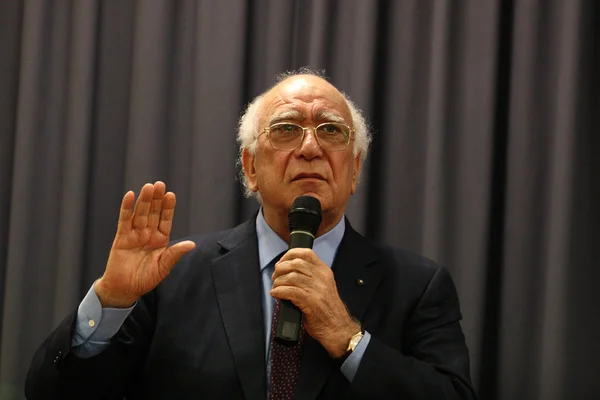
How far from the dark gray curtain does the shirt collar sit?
590 mm

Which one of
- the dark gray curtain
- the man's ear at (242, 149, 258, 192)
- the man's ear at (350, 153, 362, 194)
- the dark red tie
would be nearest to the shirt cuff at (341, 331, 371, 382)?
the dark red tie

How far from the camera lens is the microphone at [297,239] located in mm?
1423

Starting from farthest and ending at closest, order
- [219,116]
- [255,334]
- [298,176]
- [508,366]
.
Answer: [219,116] < [508,366] < [298,176] < [255,334]

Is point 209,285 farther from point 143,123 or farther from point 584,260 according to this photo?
point 584,260

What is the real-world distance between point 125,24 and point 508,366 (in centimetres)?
216

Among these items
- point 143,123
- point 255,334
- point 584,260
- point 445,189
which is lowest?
point 255,334

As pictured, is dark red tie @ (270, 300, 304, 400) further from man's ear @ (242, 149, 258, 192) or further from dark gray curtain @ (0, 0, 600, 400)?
dark gray curtain @ (0, 0, 600, 400)

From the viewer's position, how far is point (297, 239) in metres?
1.60

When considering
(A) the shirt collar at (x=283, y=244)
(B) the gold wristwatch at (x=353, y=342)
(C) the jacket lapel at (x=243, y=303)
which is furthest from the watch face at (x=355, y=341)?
(A) the shirt collar at (x=283, y=244)

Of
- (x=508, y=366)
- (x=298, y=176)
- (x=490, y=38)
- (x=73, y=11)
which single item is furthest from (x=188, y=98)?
(x=508, y=366)

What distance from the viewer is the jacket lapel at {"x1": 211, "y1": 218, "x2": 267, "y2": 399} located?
1749 mm

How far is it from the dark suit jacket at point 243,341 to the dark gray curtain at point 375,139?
649 mm

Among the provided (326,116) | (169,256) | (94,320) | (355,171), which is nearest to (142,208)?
(169,256)

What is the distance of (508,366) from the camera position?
98.8 inches
